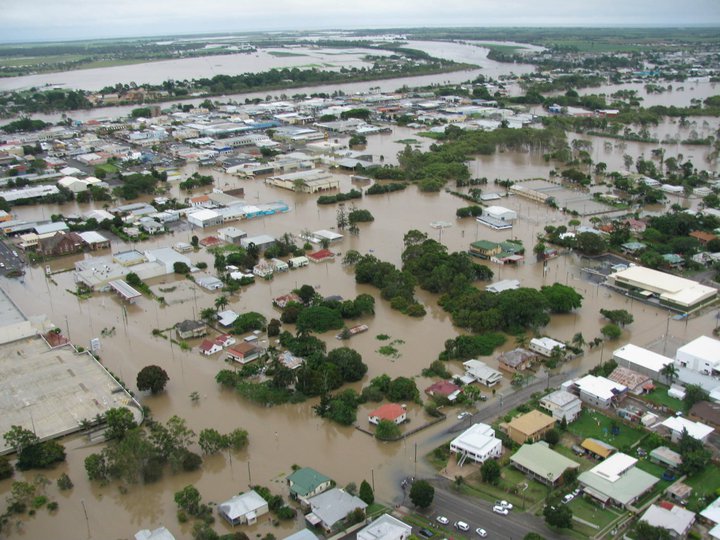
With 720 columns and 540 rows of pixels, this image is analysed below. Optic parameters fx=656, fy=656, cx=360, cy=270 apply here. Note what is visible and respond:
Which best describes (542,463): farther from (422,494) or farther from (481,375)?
(481,375)

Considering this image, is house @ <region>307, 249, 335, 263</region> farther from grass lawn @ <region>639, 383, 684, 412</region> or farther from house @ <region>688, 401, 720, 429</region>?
house @ <region>688, 401, 720, 429</region>

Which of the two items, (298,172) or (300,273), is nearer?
(300,273)

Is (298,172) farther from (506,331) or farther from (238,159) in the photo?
(506,331)

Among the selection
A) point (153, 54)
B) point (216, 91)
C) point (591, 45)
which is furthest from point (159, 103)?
point (591, 45)

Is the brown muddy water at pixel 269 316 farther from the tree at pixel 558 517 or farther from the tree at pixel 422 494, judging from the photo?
the tree at pixel 558 517

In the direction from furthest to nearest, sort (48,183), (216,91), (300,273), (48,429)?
(216,91)
(48,183)
(300,273)
(48,429)

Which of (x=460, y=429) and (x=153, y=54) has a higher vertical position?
(x=153, y=54)
